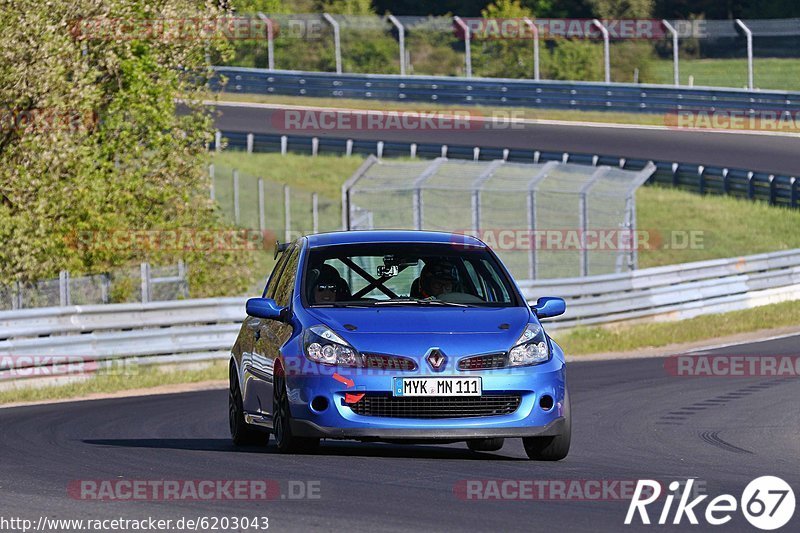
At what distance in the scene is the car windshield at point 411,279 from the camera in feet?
33.3

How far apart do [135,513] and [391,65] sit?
161 feet

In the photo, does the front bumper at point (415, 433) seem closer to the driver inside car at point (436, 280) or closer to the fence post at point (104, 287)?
the driver inside car at point (436, 280)

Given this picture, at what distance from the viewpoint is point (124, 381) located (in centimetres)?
1877

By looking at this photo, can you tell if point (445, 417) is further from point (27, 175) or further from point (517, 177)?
point (517, 177)

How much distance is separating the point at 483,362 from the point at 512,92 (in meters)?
37.9

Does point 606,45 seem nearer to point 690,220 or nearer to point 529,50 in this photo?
point 690,220

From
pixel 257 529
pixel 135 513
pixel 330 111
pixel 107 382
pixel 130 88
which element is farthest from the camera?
pixel 330 111

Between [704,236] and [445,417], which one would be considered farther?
[704,236]

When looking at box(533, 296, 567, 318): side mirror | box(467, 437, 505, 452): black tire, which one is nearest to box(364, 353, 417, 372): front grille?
box(533, 296, 567, 318): side mirror

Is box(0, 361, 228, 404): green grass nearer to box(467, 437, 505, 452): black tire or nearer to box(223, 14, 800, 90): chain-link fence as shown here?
box(467, 437, 505, 452): black tire

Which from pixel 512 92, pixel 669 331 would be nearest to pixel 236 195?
pixel 669 331

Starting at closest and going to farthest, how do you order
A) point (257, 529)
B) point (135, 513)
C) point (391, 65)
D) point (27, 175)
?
point (257, 529) < point (135, 513) < point (27, 175) < point (391, 65)

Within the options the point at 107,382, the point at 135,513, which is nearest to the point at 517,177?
the point at 107,382

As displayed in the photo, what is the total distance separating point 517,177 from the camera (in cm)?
2589
